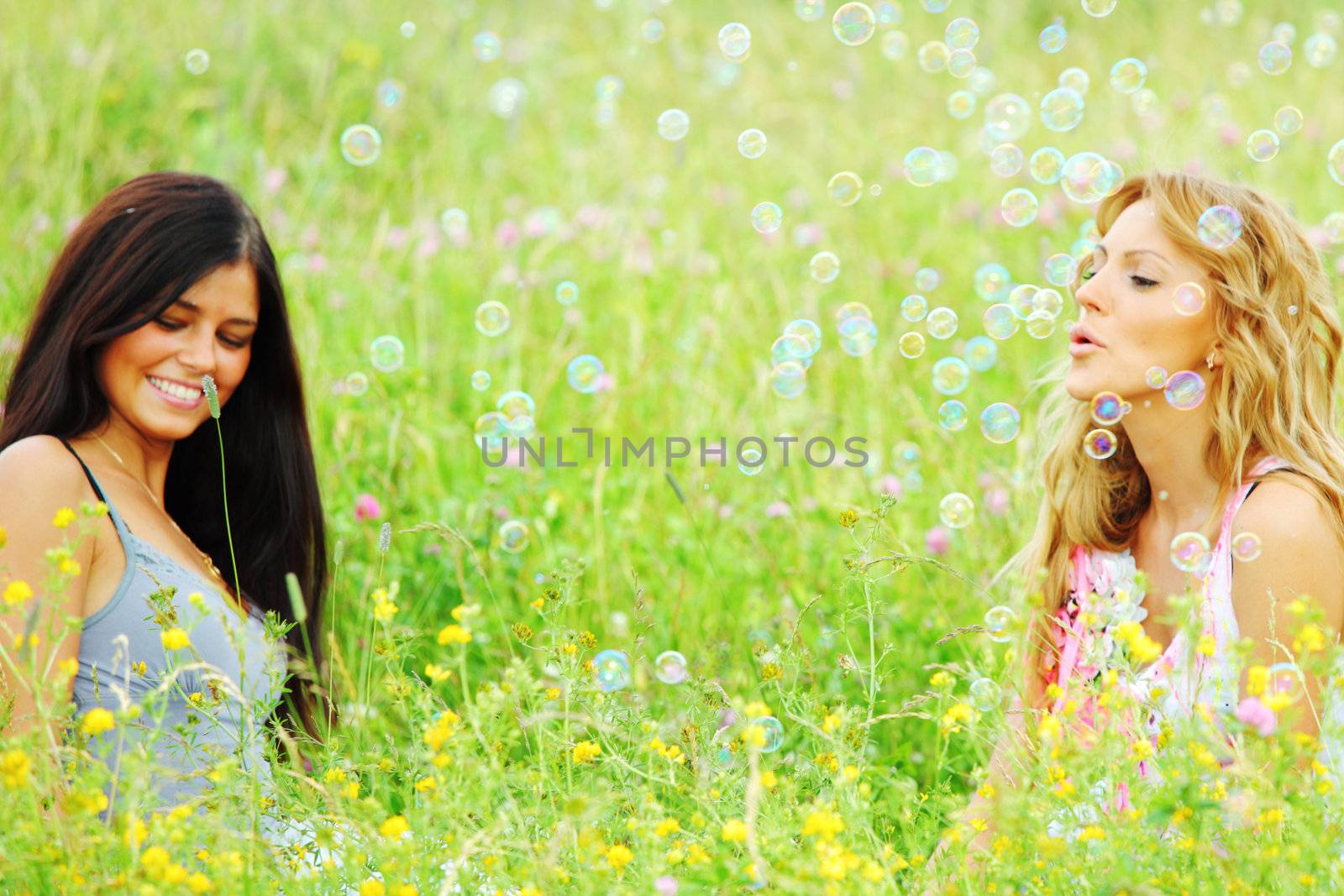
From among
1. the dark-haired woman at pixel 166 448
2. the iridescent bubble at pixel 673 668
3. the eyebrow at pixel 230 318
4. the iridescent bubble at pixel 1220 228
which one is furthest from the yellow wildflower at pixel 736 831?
the eyebrow at pixel 230 318

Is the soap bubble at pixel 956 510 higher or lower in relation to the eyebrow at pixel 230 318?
lower

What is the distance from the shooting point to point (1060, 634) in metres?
2.77

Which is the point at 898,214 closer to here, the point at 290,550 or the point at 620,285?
the point at 620,285

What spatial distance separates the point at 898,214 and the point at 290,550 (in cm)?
350

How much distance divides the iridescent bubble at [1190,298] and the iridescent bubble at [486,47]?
313 cm

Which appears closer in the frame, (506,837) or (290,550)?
(506,837)

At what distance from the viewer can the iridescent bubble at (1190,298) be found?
2.43 meters

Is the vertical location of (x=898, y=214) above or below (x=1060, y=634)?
above

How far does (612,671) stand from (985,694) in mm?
730

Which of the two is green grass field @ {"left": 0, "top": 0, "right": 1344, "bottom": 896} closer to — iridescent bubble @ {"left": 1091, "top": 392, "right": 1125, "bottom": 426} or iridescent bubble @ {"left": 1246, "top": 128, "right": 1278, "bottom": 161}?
iridescent bubble @ {"left": 1246, "top": 128, "right": 1278, "bottom": 161}

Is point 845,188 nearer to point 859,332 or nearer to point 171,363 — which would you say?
point 859,332

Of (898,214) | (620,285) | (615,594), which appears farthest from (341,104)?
(615,594)

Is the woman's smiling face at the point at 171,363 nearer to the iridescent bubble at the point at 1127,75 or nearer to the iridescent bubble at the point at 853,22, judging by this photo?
the iridescent bubble at the point at 853,22

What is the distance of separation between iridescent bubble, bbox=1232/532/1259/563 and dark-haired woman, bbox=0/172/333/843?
157cm
